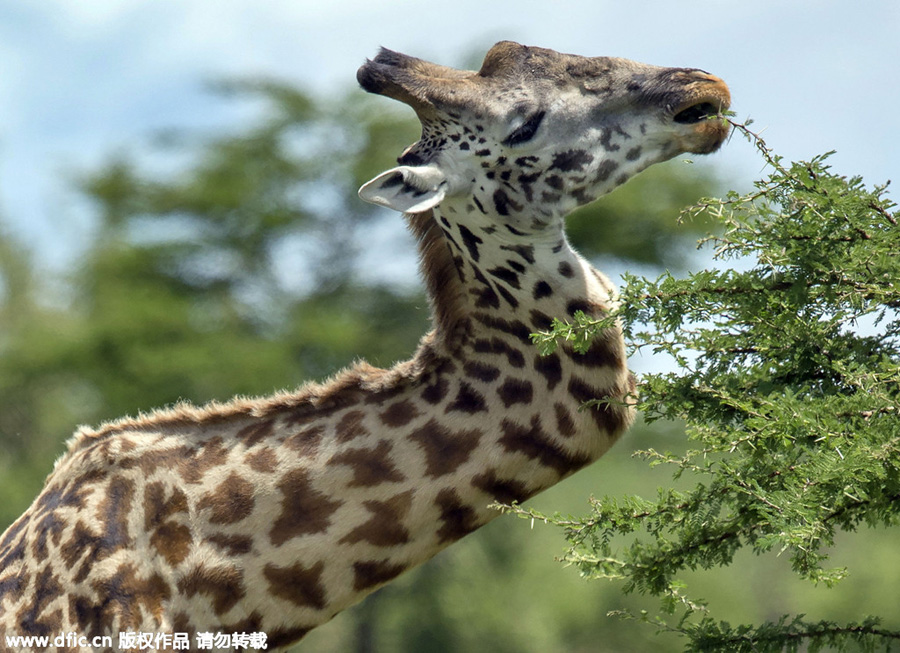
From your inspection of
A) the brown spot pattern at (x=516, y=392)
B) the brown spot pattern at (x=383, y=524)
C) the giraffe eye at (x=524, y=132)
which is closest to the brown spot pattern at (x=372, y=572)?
the brown spot pattern at (x=383, y=524)

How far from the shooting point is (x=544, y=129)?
15.9ft

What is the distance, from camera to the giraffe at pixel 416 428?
4.55 meters

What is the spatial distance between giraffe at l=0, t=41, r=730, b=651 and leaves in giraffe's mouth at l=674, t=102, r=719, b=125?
0.02 metres

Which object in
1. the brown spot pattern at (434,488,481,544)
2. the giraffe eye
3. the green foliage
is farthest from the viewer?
the giraffe eye

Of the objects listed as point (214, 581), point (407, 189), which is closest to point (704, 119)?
point (407, 189)

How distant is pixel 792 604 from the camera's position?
34.5 metres

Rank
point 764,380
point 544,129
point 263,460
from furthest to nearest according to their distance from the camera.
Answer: point 544,129
point 263,460
point 764,380

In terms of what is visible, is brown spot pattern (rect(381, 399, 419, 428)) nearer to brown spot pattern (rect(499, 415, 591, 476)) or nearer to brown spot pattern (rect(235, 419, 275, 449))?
brown spot pattern (rect(499, 415, 591, 476))

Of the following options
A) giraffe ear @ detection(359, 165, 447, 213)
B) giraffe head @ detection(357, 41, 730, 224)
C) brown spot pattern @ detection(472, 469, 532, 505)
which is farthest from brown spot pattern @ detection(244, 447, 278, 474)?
giraffe head @ detection(357, 41, 730, 224)

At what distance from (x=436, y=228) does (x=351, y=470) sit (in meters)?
1.15

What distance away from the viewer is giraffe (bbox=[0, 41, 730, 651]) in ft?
14.9

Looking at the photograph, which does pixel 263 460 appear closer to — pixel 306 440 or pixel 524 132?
pixel 306 440

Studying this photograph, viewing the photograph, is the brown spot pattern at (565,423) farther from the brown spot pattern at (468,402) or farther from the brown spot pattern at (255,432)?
the brown spot pattern at (255,432)

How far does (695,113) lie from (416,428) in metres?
1.74
